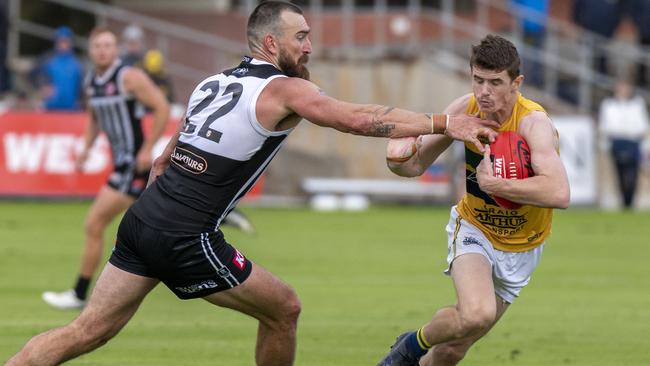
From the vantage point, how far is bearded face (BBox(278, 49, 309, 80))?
7902mm

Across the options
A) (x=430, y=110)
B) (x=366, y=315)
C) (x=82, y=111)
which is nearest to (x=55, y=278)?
(x=366, y=315)

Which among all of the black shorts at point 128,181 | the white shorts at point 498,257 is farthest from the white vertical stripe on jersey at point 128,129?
the white shorts at point 498,257

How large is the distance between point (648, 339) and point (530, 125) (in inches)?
148

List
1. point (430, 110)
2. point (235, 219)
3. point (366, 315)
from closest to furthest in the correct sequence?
point (366, 315) → point (235, 219) → point (430, 110)

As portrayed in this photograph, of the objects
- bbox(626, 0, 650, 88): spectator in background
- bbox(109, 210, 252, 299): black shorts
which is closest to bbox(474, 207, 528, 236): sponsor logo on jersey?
bbox(109, 210, 252, 299): black shorts

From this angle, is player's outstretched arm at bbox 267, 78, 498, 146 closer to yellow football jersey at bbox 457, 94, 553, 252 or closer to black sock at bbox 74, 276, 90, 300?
yellow football jersey at bbox 457, 94, 553, 252

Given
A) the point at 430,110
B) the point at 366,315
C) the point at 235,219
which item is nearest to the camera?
the point at 366,315

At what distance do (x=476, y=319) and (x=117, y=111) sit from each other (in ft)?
19.9

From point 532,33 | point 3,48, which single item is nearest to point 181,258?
point 3,48

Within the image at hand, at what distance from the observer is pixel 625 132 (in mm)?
25406

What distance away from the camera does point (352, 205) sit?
25.0 metres

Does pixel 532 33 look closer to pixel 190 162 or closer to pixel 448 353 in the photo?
pixel 448 353

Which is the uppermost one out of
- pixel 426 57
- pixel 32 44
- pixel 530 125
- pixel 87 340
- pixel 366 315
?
pixel 530 125

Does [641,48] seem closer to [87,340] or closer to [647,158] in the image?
[647,158]
